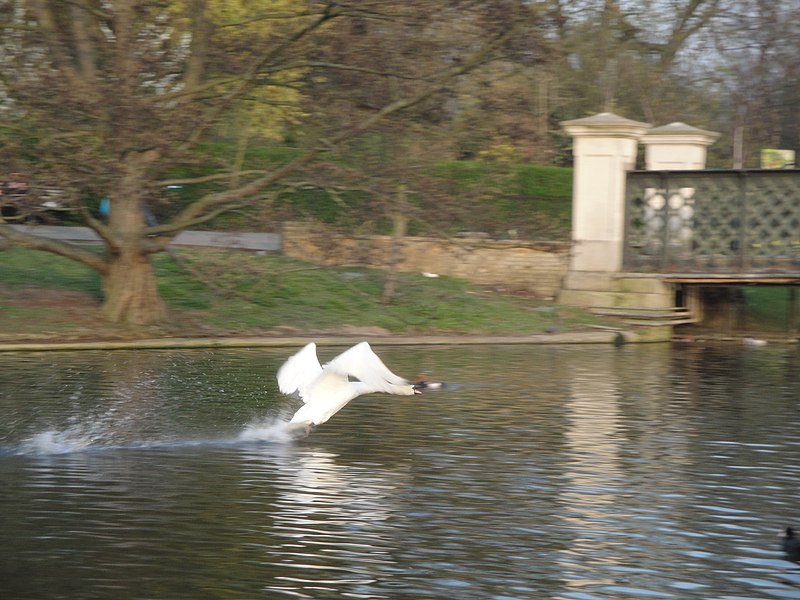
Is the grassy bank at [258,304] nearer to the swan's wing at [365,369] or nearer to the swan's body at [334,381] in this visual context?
the swan's body at [334,381]

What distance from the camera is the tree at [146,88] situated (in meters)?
20.9

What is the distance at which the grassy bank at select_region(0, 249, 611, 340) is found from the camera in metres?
23.0

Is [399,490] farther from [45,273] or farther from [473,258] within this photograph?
[473,258]

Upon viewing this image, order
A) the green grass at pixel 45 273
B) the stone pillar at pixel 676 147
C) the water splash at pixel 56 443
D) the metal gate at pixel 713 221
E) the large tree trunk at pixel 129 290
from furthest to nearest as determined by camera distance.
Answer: the stone pillar at pixel 676 147 < the metal gate at pixel 713 221 < the green grass at pixel 45 273 < the large tree trunk at pixel 129 290 < the water splash at pixel 56 443

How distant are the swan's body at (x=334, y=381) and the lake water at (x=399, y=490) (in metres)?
0.38

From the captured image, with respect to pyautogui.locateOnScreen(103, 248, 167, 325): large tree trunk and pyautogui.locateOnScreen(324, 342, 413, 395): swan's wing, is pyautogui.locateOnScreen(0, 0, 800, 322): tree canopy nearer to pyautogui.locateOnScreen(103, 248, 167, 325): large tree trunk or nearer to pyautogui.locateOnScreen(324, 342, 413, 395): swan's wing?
pyautogui.locateOnScreen(103, 248, 167, 325): large tree trunk

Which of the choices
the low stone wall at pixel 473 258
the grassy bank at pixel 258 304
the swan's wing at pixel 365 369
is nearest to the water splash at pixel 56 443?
the swan's wing at pixel 365 369

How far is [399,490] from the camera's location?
10492mm

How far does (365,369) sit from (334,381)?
65 cm

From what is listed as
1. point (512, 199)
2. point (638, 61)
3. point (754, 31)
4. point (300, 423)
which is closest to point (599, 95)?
point (638, 61)

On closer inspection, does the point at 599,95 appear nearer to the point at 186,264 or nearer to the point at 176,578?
the point at 186,264

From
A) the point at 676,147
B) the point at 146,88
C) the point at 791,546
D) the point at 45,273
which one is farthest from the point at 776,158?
the point at 791,546

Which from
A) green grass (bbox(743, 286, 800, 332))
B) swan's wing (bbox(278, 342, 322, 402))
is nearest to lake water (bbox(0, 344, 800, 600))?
swan's wing (bbox(278, 342, 322, 402))

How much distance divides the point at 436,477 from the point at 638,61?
3353cm
